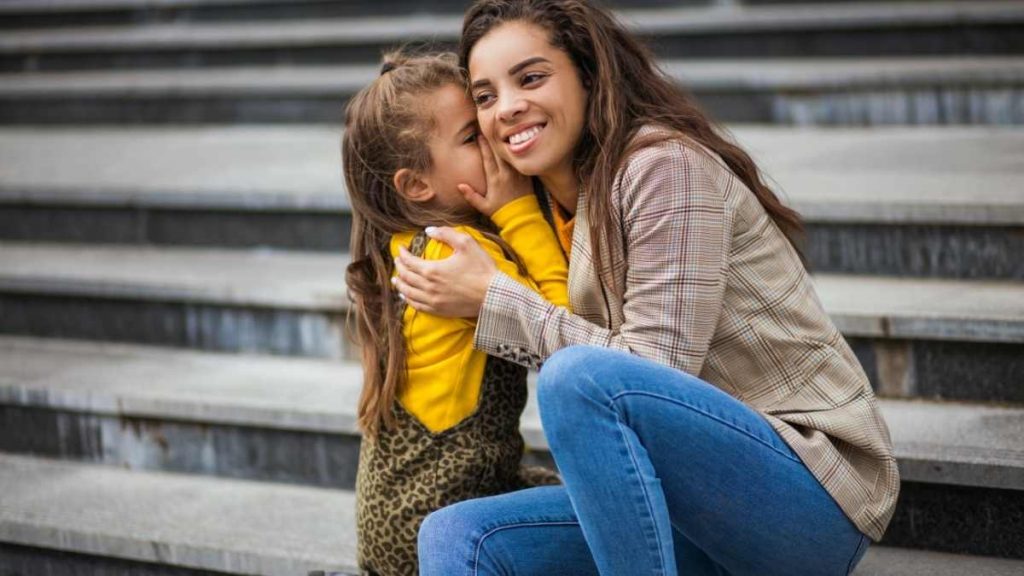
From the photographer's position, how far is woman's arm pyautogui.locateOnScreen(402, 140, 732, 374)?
74.4 inches

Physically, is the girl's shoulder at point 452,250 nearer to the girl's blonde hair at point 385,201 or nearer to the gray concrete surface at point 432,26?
the girl's blonde hair at point 385,201

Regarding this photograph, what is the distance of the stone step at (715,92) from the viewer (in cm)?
394

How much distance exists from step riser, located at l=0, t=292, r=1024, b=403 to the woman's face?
829 mm

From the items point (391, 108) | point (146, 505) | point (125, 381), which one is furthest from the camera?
point (125, 381)

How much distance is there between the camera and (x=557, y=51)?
2.02 metres

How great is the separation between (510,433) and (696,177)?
0.55m

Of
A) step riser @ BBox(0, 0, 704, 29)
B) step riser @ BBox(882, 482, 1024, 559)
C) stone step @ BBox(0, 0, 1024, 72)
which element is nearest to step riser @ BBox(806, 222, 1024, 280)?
step riser @ BBox(882, 482, 1024, 559)

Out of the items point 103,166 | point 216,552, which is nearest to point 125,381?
point 216,552

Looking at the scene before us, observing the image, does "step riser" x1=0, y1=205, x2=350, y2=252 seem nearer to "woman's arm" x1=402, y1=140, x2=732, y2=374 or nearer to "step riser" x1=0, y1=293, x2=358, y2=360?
"step riser" x1=0, y1=293, x2=358, y2=360

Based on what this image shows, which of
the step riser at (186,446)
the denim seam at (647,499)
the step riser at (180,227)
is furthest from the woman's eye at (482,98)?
the step riser at (180,227)

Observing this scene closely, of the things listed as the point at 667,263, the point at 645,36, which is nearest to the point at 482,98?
the point at 667,263

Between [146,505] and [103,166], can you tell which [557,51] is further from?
[103,166]

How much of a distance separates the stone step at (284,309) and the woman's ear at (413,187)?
1041 millimetres

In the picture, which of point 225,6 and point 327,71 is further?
point 225,6
